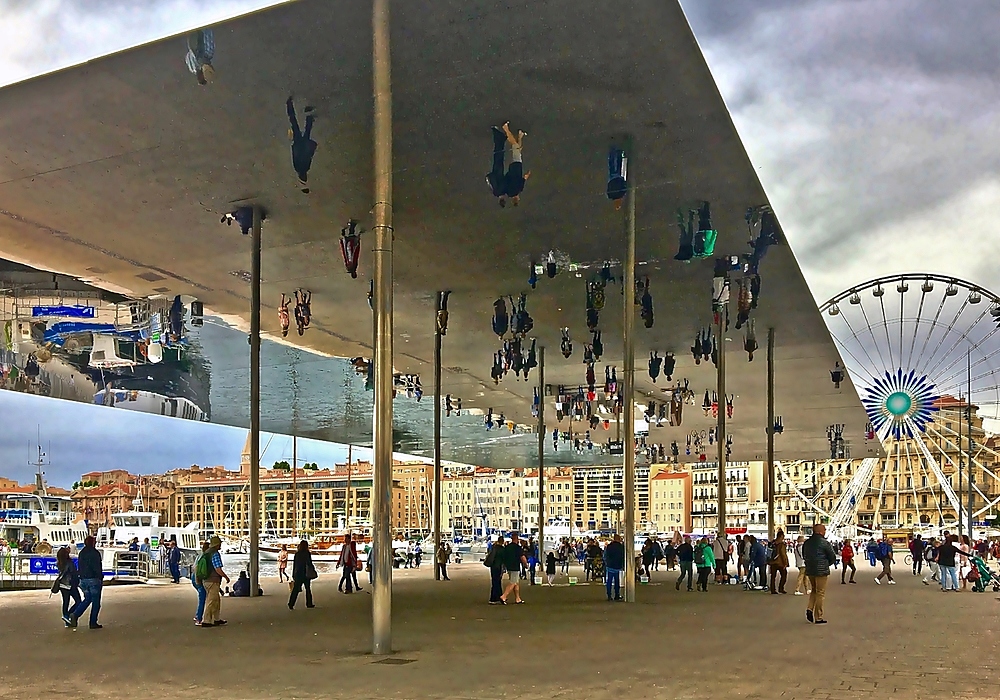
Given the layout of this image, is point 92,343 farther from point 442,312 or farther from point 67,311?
point 442,312

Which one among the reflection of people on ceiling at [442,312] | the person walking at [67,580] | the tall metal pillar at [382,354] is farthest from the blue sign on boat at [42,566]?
the tall metal pillar at [382,354]

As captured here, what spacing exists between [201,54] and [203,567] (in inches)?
287

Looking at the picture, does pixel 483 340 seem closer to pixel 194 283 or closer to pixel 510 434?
pixel 194 283

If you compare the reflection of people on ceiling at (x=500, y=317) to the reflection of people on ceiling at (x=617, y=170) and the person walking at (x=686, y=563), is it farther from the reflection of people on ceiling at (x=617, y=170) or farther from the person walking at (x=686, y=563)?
the reflection of people on ceiling at (x=617, y=170)

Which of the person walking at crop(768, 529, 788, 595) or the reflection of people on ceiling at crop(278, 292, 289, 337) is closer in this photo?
the person walking at crop(768, 529, 788, 595)

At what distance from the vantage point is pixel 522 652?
13180mm

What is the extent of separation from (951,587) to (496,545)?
13.7 metres

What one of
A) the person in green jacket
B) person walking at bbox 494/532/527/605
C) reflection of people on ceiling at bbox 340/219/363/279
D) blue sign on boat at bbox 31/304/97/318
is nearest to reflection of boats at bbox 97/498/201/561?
blue sign on boat at bbox 31/304/97/318

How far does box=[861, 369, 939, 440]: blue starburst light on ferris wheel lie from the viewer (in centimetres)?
5319

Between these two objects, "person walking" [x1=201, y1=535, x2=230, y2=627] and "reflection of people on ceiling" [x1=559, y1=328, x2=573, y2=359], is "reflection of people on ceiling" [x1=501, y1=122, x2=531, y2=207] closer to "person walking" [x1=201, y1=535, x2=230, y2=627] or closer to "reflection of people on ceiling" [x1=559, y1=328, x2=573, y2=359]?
"person walking" [x1=201, y1=535, x2=230, y2=627]

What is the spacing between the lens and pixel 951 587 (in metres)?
28.7

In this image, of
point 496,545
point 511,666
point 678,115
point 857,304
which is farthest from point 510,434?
point 511,666

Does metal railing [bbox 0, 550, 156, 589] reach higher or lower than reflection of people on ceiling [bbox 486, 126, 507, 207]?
lower

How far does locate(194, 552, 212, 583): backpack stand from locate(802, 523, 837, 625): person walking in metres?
8.84
